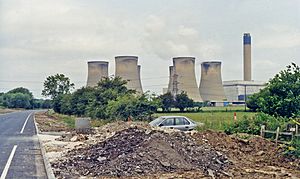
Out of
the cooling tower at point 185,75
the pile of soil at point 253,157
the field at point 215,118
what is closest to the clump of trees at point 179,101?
the cooling tower at point 185,75

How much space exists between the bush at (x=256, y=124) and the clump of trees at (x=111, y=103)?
407 inches

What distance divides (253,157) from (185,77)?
5797cm

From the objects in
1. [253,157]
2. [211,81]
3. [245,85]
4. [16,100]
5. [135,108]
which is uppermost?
[245,85]

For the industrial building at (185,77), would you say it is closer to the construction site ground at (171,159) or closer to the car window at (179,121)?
the car window at (179,121)

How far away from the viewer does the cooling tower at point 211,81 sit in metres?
78.8

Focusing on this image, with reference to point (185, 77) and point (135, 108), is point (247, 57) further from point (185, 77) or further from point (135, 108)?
point (135, 108)

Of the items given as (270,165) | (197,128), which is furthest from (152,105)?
(270,165)

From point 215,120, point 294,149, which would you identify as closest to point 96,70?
point 215,120

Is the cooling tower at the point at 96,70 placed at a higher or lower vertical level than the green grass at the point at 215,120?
higher

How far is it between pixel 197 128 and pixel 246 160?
9759 millimetres

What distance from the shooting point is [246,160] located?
48.0ft

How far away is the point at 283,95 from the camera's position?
2283 centimetres

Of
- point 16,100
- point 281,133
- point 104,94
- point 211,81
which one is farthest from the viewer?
point 16,100

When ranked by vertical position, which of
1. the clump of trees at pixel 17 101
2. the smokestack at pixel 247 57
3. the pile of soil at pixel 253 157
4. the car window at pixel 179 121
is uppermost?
the smokestack at pixel 247 57
